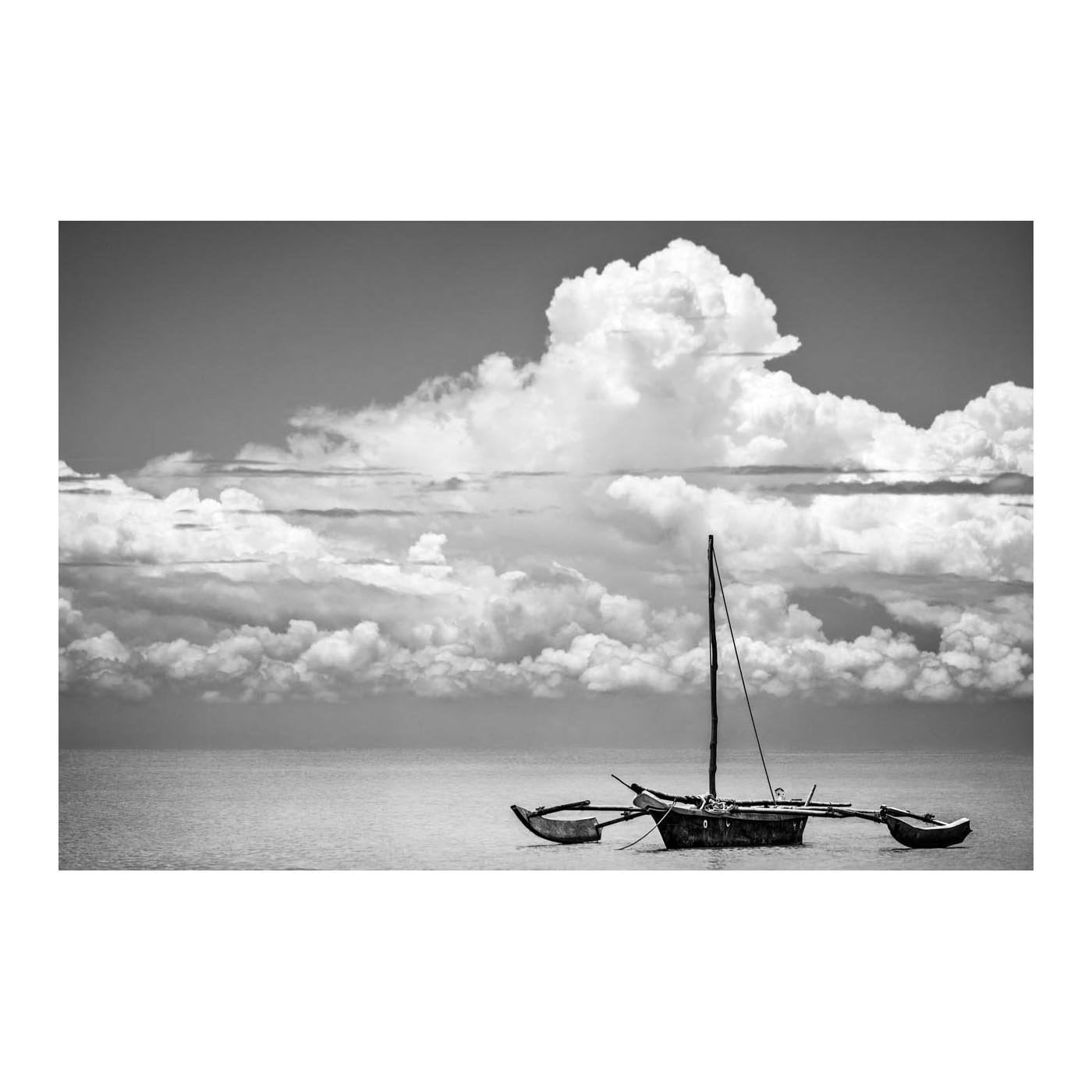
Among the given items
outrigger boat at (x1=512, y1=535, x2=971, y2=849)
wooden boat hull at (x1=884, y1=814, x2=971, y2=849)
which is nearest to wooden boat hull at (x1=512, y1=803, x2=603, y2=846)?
outrigger boat at (x1=512, y1=535, x2=971, y2=849)

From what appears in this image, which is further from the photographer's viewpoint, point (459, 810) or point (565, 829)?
point (459, 810)

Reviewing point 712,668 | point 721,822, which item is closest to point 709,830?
point 721,822

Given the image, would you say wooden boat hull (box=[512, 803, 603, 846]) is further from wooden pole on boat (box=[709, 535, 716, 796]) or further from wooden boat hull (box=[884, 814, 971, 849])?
wooden boat hull (box=[884, 814, 971, 849])

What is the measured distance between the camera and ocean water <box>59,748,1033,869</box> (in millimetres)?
20916

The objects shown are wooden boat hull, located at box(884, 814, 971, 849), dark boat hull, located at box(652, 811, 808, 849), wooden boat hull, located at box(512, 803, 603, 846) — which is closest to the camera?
wooden boat hull, located at box(884, 814, 971, 849)

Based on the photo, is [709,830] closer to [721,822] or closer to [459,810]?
[721,822]

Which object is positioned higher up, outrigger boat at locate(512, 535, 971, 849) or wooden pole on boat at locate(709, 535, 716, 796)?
wooden pole on boat at locate(709, 535, 716, 796)

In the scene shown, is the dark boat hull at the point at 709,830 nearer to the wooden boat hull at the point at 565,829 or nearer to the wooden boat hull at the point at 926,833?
the wooden boat hull at the point at 565,829

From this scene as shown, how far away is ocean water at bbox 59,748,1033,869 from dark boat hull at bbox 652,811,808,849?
0.66 feet

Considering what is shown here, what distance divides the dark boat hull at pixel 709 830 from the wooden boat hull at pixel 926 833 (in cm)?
181

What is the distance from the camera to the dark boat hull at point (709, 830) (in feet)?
66.0

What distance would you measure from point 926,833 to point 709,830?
121 inches

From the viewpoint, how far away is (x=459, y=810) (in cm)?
3475

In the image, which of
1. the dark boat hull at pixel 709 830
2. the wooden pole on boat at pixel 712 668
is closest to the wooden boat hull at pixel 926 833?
the dark boat hull at pixel 709 830
